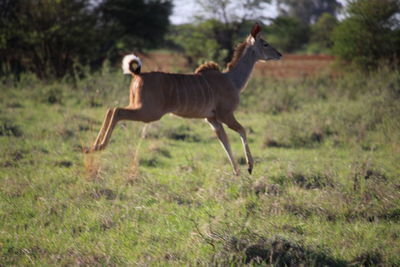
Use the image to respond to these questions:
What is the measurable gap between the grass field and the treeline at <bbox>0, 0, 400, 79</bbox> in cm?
467

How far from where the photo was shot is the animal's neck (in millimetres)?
5805

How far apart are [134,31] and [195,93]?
43.9ft

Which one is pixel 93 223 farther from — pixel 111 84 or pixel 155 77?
pixel 111 84

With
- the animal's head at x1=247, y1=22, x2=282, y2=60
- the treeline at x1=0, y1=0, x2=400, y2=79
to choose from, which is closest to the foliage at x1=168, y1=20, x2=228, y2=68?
the treeline at x1=0, y1=0, x2=400, y2=79

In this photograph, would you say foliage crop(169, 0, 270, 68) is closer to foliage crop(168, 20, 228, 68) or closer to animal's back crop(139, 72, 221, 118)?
foliage crop(168, 20, 228, 68)

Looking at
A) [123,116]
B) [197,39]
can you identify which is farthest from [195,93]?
[197,39]

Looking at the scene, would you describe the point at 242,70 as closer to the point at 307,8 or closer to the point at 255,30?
the point at 255,30

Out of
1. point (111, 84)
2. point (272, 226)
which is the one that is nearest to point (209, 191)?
point (272, 226)

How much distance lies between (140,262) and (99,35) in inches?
526

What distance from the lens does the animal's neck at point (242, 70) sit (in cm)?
580

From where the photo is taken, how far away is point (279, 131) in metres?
7.34

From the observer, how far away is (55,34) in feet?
44.6

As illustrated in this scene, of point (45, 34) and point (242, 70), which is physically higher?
point (242, 70)

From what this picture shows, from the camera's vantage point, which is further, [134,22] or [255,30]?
[134,22]
